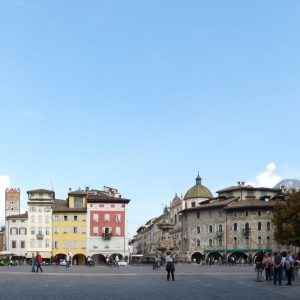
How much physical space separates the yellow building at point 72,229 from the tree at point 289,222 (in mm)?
32337

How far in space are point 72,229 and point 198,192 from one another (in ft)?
117

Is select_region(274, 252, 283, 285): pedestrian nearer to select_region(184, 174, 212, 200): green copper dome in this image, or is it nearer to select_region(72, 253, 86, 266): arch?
select_region(72, 253, 86, 266): arch

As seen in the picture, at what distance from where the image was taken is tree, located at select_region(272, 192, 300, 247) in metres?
81.0

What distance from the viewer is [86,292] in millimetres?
22531

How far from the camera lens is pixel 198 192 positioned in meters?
130

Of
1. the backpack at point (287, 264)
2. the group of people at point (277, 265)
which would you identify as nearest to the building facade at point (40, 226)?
the group of people at point (277, 265)

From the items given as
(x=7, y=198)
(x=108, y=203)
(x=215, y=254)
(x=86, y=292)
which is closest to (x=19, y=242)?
(x=108, y=203)

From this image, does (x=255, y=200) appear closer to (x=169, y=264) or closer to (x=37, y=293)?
(x=169, y=264)

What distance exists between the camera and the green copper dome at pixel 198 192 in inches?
5094

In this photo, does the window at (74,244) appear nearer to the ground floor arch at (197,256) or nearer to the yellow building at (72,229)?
the yellow building at (72,229)

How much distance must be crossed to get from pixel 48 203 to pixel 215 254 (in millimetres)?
29512

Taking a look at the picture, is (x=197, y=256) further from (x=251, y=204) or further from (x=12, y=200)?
(x=12, y=200)

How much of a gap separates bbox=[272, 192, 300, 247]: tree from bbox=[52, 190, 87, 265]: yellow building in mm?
32337

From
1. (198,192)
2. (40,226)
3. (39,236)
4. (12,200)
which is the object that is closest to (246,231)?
(198,192)
